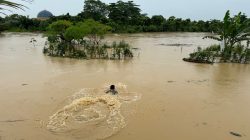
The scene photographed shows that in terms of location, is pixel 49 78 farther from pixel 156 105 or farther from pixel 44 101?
pixel 156 105

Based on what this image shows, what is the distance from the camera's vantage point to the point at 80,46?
59.0 feet

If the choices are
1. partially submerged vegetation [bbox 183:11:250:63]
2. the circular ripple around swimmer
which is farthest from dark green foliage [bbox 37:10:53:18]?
the circular ripple around swimmer

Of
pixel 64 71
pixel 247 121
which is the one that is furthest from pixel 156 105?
pixel 64 71

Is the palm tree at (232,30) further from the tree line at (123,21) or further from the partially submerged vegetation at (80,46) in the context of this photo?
the tree line at (123,21)

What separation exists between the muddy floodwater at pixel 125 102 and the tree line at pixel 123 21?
83.4 ft

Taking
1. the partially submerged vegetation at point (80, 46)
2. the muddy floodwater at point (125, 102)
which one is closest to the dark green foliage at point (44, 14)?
the partially submerged vegetation at point (80, 46)

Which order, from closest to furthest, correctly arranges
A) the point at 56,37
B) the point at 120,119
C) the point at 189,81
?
the point at 120,119
the point at 189,81
the point at 56,37

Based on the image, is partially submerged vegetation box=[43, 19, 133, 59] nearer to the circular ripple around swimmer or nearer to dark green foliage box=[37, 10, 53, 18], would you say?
the circular ripple around swimmer

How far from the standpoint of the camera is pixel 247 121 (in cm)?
604

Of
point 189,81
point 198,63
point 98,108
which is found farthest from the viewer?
point 198,63

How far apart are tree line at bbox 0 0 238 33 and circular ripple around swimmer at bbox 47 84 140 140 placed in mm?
28620

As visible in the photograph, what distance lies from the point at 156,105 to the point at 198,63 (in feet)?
19.8

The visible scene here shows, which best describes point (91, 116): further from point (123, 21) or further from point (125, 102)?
point (123, 21)

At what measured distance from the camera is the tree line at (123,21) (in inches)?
1484
